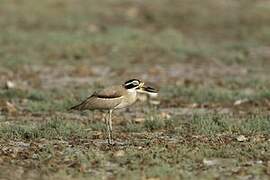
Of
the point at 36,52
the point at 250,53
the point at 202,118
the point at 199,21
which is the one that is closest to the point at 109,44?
the point at 36,52

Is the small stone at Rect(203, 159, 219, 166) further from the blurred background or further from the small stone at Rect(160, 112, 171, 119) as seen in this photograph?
the blurred background

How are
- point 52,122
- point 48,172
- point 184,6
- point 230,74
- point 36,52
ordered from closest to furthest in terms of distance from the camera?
point 48,172 < point 52,122 < point 230,74 < point 36,52 < point 184,6

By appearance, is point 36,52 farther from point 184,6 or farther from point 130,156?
point 130,156

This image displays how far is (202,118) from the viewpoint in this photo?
435 inches

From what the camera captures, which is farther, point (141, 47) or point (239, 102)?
point (141, 47)

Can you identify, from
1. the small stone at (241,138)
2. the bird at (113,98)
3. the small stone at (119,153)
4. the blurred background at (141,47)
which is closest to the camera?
the small stone at (119,153)

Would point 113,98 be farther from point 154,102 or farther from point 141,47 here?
point 141,47

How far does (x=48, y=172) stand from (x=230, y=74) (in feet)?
34.3

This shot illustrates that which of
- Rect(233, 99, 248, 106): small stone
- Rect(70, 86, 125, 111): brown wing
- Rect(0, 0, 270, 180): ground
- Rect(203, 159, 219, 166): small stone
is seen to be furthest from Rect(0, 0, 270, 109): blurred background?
Rect(203, 159, 219, 166): small stone

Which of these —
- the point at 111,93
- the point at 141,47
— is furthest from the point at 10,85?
the point at 141,47

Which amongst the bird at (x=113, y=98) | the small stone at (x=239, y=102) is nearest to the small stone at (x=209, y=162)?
the bird at (x=113, y=98)

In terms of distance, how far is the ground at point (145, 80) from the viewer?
823cm

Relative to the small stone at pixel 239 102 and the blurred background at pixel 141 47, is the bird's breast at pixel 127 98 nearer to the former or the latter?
the blurred background at pixel 141 47

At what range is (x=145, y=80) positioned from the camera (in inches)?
667
